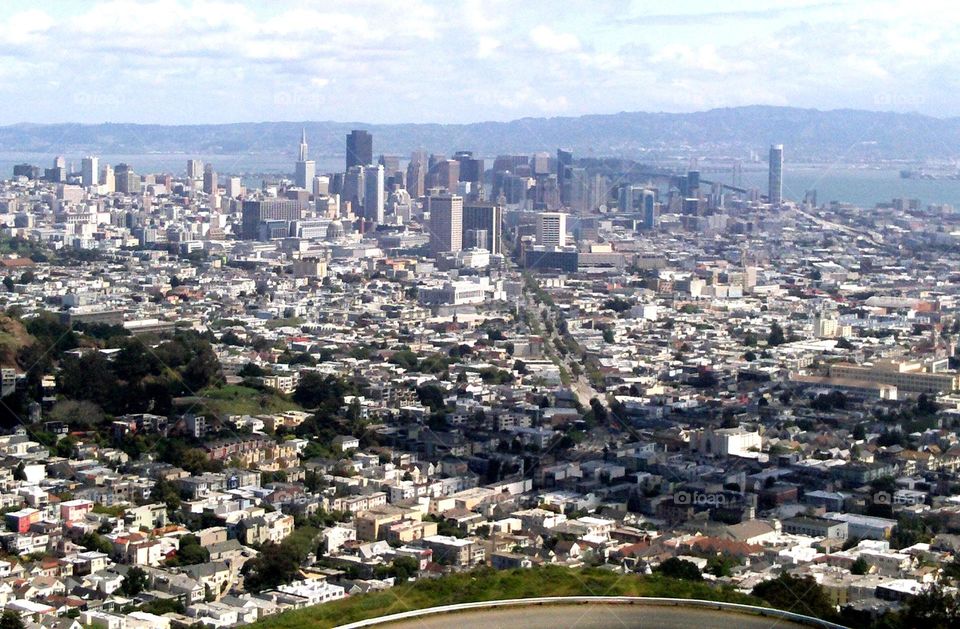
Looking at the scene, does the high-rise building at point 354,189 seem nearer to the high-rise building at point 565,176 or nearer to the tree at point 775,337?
the high-rise building at point 565,176

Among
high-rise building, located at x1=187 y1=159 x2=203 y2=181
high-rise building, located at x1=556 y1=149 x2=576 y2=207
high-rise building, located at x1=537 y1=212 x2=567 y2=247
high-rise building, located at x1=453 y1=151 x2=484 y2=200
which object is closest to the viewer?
high-rise building, located at x1=537 y1=212 x2=567 y2=247

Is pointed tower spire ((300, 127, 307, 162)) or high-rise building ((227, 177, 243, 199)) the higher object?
pointed tower spire ((300, 127, 307, 162))

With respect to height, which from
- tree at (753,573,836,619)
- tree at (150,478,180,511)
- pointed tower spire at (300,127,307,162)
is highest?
pointed tower spire at (300,127,307,162)

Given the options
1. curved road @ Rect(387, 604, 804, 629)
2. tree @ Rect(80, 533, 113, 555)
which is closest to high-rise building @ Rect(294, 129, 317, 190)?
tree @ Rect(80, 533, 113, 555)

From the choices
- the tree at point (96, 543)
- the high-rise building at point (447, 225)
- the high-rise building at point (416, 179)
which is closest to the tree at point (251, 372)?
the tree at point (96, 543)

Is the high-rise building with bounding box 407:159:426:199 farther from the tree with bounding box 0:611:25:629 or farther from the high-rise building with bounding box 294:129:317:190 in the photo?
the tree with bounding box 0:611:25:629

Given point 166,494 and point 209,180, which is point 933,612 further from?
point 209,180

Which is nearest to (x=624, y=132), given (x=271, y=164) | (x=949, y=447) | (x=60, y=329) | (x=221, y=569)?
(x=271, y=164)

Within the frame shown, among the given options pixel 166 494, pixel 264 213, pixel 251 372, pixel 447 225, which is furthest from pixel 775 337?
pixel 264 213
